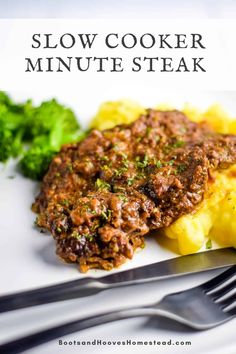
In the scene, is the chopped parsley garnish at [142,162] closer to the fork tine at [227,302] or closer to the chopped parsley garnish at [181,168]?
the chopped parsley garnish at [181,168]

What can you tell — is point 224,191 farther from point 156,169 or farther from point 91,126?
point 91,126

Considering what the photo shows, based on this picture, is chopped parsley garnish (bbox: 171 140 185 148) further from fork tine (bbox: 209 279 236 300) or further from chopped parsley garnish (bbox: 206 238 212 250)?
fork tine (bbox: 209 279 236 300)

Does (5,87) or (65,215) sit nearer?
(65,215)

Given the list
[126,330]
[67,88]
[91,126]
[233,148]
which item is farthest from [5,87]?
[126,330]

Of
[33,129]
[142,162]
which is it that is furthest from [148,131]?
[33,129]

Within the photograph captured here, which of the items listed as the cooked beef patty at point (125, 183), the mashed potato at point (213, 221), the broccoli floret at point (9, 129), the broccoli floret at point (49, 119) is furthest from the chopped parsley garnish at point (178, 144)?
the broccoli floret at point (9, 129)

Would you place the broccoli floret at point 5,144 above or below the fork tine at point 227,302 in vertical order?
above

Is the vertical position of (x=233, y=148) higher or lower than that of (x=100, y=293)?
higher

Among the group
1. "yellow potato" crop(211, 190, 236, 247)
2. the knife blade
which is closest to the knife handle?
the knife blade
